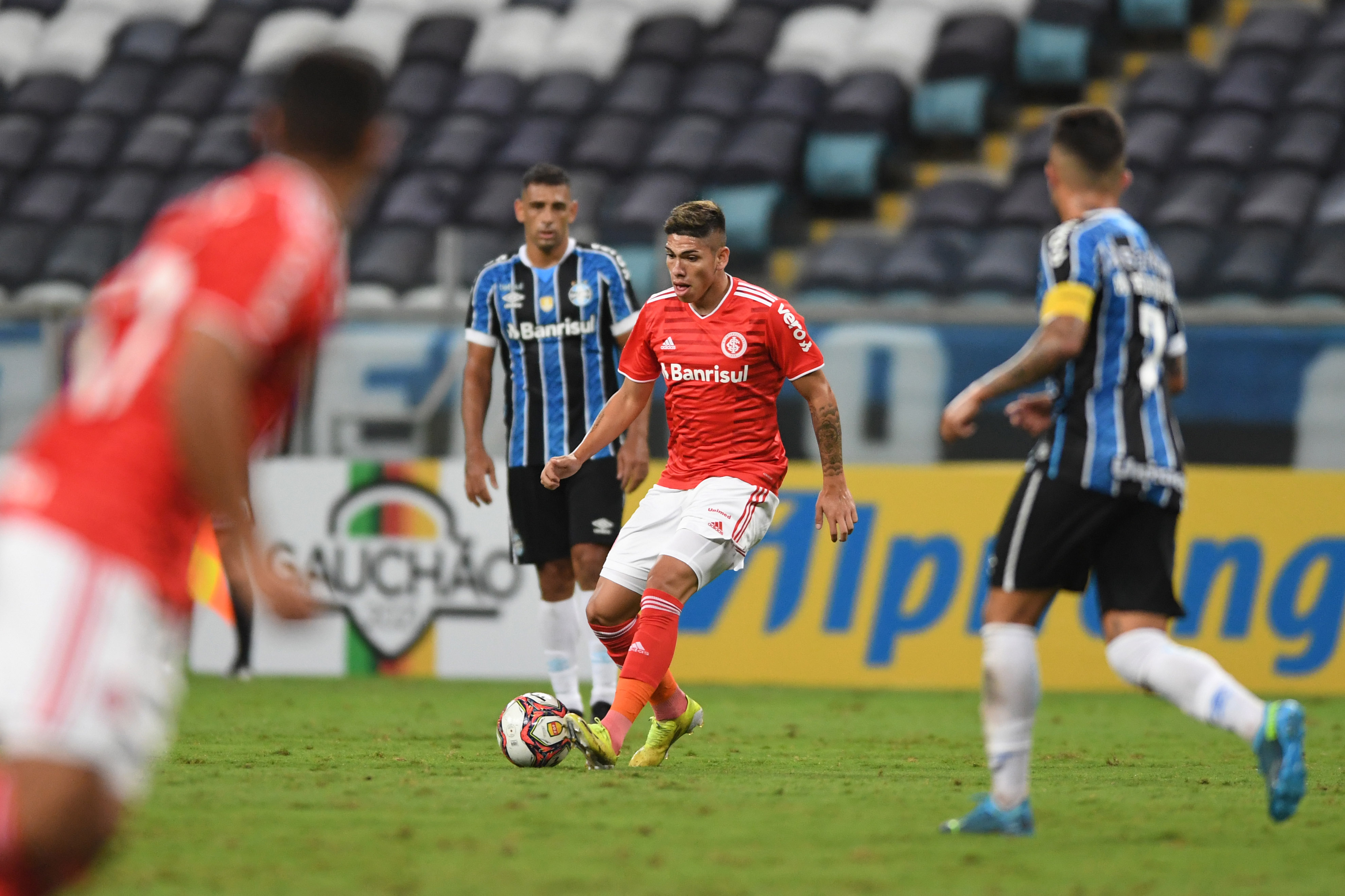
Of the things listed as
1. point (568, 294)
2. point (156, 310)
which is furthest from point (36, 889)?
point (568, 294)

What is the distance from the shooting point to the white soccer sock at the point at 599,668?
8.26 meters

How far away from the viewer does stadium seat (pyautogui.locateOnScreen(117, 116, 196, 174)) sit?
18250 millimetres

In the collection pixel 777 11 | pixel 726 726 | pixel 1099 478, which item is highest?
pixel 777 11

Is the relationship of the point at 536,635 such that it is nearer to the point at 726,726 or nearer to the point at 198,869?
the point at 726,726

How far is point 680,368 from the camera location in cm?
691

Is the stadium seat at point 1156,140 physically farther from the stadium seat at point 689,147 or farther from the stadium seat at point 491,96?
the stadium seat at point 491,96

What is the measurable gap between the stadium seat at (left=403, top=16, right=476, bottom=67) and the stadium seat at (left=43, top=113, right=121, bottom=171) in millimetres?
3372

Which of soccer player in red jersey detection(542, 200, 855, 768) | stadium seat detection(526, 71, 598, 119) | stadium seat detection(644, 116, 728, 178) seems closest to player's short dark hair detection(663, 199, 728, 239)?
soccer player in red jersey detection(542, 200, 855, 768)

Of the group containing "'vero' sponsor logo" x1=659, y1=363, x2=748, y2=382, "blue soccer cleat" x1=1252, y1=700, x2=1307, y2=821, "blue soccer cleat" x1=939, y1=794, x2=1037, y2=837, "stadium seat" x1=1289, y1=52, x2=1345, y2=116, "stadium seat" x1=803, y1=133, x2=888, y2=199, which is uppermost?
"stadium seat" x1=1289, y1=52, x2=1345, y2=116

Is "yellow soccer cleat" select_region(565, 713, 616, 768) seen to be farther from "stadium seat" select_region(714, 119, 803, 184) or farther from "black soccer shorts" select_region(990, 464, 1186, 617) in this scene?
"stadium seat" select_region(714, 119, 803, 184)

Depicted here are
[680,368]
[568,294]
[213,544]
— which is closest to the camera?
[680,368]

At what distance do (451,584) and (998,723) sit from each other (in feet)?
24.1

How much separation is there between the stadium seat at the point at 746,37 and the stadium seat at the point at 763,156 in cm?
153

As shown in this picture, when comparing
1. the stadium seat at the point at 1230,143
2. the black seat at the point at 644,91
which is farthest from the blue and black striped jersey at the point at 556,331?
the black seat at the point at 644,91
